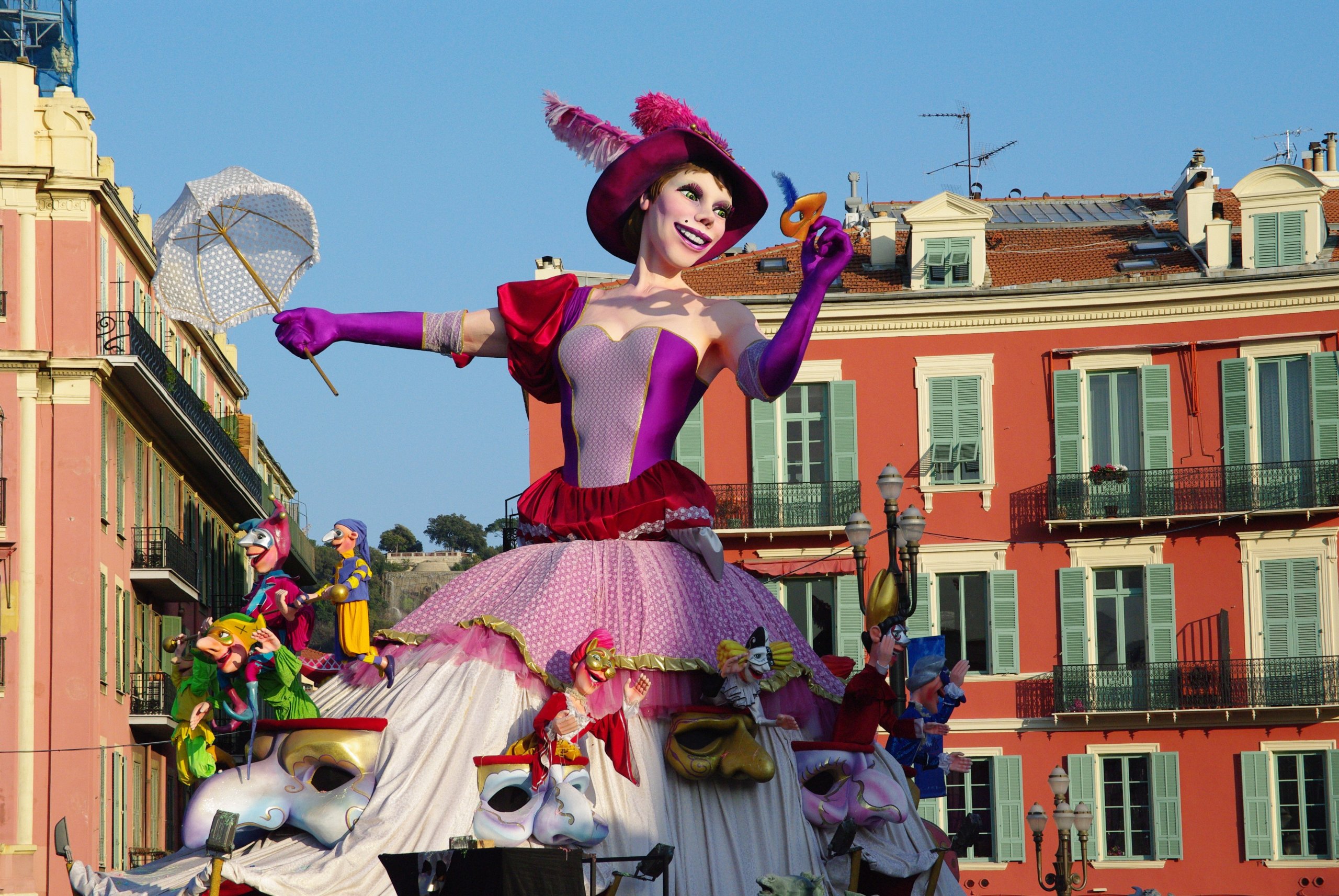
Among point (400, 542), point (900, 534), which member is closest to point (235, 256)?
point (900, 534)

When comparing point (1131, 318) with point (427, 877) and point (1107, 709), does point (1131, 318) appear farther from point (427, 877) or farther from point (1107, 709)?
point (427, 877)

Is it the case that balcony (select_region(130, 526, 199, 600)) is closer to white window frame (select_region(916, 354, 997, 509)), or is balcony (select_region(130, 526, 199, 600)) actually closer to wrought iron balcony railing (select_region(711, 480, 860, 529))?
wrought iron balcony railing (select_region(711, 480, 860, 529))

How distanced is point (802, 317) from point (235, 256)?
3.65 m

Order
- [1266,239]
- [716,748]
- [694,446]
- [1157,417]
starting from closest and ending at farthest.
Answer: [716,748] < [1157,417] < [694,446] < [1266,239]

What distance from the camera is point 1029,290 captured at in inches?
1409

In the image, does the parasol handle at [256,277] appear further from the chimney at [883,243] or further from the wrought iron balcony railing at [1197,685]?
the chimney at [883,243]

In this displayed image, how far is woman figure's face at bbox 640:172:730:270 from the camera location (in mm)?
13227

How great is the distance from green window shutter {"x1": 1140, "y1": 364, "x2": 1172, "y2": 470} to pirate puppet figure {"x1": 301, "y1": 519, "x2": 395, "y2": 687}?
A: 25.0 m

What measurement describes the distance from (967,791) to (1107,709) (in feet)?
8.61

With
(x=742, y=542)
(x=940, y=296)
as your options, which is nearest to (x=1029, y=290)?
(x=940, y=296)

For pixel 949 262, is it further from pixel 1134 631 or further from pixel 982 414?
pixel 1134 631

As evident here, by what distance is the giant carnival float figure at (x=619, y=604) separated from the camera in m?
11.1

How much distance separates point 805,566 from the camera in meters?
35.4

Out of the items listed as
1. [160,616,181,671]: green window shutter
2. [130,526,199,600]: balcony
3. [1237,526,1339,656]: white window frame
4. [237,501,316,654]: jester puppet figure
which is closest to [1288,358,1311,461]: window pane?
[1237,526,1339,656]: white window frame
